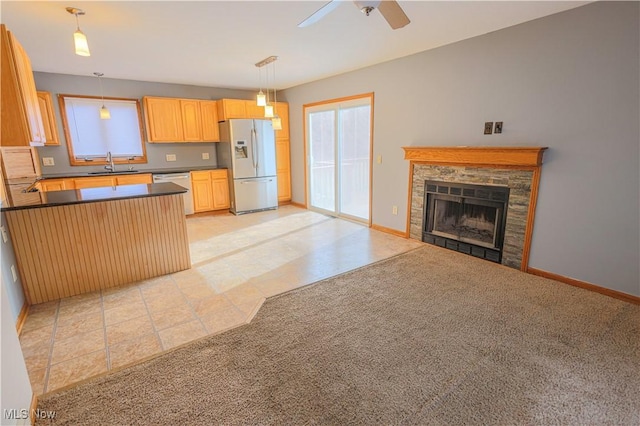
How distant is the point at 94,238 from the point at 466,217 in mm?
4104

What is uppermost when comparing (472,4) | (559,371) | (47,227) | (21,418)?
(472,4)

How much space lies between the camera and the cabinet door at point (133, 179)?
5.12 metres

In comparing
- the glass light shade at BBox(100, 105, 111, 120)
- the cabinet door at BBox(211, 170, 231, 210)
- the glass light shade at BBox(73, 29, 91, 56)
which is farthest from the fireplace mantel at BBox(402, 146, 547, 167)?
the glass light shade at BBox(100, 105, 111, 120)

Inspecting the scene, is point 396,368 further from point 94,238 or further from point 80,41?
point 80,41

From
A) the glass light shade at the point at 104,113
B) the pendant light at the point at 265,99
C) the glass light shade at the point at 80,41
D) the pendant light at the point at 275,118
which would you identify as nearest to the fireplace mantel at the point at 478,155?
the pendant light at the point at 275,118

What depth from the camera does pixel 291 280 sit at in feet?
10.5

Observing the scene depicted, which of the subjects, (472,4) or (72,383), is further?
(472,4)

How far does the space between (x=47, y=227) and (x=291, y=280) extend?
2.26m

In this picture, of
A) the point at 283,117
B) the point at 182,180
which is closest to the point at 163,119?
the point at 182,180

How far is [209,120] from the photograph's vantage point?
19.6ft

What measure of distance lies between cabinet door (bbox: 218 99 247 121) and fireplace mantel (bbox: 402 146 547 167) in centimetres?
334

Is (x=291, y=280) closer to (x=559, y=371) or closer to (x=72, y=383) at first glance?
(x=72, y=383)

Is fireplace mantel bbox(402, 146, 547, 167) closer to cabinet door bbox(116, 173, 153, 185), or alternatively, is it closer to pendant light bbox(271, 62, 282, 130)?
pendant light bbox(271, 62, 282, 130)

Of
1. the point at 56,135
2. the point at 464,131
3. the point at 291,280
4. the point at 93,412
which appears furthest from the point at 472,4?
the point at 56,135
